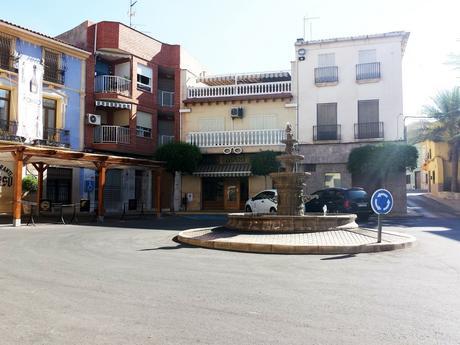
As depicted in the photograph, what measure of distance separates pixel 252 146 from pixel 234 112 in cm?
274

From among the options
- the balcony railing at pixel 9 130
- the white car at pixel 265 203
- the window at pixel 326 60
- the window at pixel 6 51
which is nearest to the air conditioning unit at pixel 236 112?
the window at pixel 326 60

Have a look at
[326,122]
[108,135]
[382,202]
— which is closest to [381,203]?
[382,202]

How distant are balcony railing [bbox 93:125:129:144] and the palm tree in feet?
75.2

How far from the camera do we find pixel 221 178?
30547 mm

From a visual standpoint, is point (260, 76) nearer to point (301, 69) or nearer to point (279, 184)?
point (301, 69)

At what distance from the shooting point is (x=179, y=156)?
27.2 meters

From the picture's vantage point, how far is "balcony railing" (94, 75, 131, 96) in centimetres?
2739

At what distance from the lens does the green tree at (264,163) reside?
87.1ft

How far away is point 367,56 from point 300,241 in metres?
20.6

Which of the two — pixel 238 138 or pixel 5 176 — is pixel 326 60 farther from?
pixel 5 176

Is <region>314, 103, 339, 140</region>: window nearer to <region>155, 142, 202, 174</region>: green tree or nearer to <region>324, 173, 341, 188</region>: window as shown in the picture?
<region>324, 173, 341, 188</region>: window

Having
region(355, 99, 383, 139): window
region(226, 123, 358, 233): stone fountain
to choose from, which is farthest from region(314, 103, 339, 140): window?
region(226, 123, 358, 233): stone fountain

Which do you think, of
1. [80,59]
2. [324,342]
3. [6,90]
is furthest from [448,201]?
[324,342]

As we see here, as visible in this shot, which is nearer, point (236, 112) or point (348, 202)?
point (348, 202)
